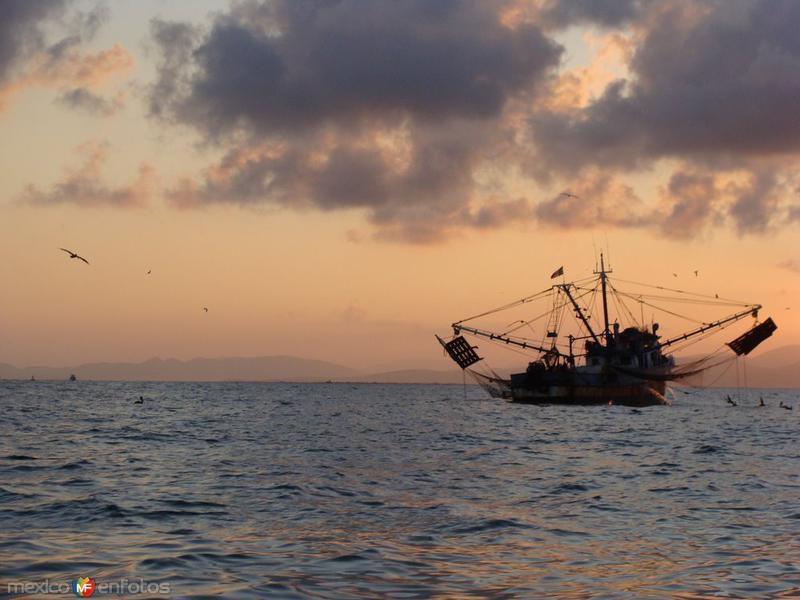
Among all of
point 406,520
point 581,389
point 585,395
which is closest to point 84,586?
point 406,520

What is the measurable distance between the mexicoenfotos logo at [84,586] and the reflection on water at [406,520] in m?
0.24

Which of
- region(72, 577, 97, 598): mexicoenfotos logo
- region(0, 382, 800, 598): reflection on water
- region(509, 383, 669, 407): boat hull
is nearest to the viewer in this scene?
region(72, 577, 97, 598): mexicoenfotos logo

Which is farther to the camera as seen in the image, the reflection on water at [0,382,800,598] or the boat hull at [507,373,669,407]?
the boat hull at [507,373,669,407]

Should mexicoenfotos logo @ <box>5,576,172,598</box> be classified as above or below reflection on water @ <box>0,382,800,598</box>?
above

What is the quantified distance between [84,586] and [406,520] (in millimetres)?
8380

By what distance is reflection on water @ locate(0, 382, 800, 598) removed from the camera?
12602 mm

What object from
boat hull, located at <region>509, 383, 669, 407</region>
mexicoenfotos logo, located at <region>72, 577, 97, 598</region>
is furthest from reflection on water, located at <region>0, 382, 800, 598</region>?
boat hull, located at <region>509, 383, 669, 407</region>

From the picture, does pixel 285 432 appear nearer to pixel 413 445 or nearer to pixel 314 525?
pixel 413 445

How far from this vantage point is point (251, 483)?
2492cm

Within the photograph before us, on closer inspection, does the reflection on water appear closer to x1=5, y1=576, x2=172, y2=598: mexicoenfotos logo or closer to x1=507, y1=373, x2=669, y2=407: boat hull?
x1=5, y1=576, x2=172, y2=598: mexicoenfotos logo

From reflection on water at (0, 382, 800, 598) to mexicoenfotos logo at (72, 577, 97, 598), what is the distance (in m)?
0.24

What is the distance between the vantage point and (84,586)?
11.6m

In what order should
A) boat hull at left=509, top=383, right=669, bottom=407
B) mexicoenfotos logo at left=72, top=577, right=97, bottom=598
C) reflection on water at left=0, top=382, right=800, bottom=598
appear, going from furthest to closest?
1. boat hull at left=509, top=383, right=669, bottom=407
2. reflection on water at left=0, top=382, right=800, bottom=598
3. mexicoenfotos logo at left=72, top=577, right=97, bottom=598

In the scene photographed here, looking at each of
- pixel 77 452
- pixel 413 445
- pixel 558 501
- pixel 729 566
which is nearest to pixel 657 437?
pixel 413 445
